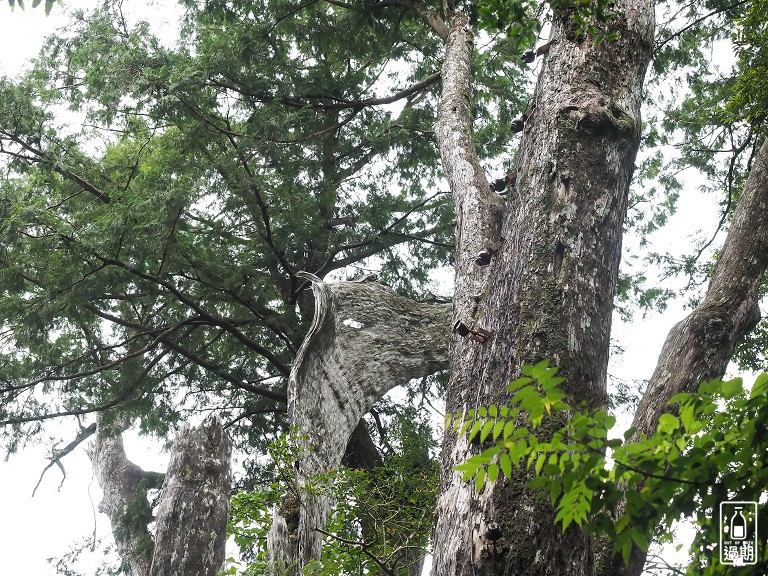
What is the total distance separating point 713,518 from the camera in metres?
1.90

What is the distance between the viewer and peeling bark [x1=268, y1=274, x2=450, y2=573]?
6523 millimetres

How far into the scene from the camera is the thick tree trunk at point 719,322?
13.4ft

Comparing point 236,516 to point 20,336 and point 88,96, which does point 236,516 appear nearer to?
point 20,336

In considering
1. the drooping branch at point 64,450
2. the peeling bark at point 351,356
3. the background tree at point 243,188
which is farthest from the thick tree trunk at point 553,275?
the drooping branch at point 64,450

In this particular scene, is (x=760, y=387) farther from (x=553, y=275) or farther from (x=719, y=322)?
(x=719, y=322)

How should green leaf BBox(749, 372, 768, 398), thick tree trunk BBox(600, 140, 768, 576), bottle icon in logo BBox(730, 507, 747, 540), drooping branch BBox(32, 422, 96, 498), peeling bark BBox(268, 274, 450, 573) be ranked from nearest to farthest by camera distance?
green leaf BBox(749, 372, 768, 398) < bottle icon in logo BBox(730, 507, 747, 540) < thick tree trunk BBox(600, 140, 768, 576) < peeling bark BBox(268, 274, 450, 573) < drooping branch BBox(32, 422, 96, 498)

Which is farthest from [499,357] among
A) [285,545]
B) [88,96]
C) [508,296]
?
[88,96]

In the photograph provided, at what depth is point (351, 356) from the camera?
6.90 m

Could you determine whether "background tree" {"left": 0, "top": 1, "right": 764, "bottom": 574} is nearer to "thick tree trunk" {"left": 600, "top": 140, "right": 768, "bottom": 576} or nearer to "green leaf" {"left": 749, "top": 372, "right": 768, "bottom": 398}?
"thick tree trunk" {"left": 600, "top": 140, "right": 768, "bottom": 576}

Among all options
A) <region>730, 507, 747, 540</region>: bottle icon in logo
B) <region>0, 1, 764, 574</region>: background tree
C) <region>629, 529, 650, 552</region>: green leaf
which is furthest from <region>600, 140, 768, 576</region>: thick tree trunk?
<region>629, 529, 650, 552</region>: green leaf

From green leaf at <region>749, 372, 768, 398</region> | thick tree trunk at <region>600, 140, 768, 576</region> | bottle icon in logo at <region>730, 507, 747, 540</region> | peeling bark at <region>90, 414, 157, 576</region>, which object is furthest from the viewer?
peeling bark at <region>90, 414, 157, 576</region>

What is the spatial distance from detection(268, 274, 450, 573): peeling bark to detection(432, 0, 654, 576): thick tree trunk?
2.36 meters

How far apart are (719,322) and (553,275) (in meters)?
1.48

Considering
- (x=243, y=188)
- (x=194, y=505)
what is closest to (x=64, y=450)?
(x=243, y=188)
